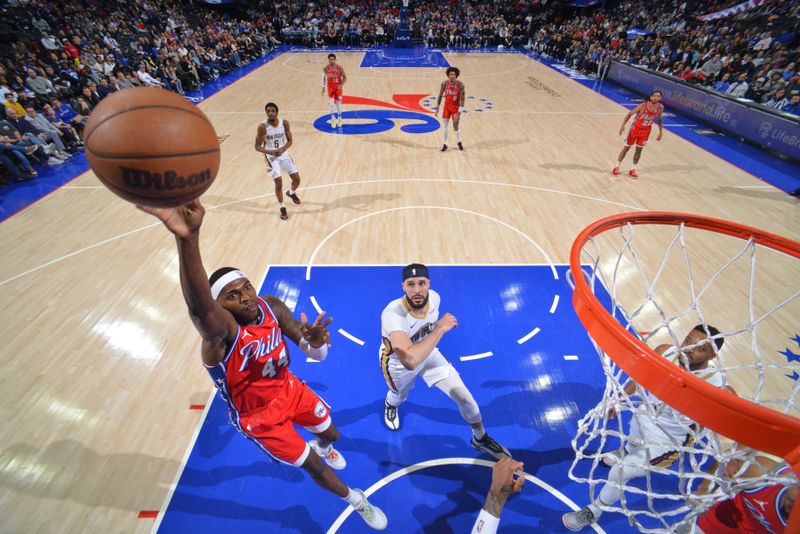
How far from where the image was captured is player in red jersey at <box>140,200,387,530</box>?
2334mm

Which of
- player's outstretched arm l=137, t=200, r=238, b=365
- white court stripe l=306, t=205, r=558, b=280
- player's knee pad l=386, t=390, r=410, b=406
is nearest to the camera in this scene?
player's outstretched arm l=137, t=200, r=238, b=365

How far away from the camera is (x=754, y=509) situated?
1.96 metres

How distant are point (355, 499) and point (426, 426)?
40.3 inches

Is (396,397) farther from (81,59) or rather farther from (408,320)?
(81,59)

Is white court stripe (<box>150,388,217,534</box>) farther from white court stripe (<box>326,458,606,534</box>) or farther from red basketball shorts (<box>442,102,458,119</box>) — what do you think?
red basketball shorts (<box>442,102,458,119</box>)

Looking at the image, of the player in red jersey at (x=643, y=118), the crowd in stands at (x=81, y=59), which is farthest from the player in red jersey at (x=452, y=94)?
the crowd in stands at (x=81, y=59)

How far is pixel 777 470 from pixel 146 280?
20.7 ft

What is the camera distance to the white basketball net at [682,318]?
2.76 metres

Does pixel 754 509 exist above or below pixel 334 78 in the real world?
below

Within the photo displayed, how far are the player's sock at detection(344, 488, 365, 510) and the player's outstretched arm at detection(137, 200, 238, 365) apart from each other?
4.72 ft

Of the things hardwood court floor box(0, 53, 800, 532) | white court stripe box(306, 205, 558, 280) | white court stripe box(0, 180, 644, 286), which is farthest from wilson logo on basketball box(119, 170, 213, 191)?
white court stripe box(0, 180, 644, 286)

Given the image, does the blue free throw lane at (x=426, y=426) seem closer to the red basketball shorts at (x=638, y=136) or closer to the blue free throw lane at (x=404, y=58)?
the red basketball shorts at (x=638, y=136)

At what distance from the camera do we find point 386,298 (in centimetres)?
501

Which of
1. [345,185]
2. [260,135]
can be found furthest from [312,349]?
[345,185]
